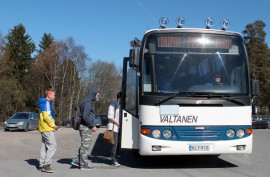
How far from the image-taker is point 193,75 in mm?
9430

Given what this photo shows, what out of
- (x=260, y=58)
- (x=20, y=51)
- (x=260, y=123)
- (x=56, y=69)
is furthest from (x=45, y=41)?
(x=260, y=123)

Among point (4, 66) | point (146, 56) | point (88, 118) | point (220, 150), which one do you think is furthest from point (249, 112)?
point (4, 66)

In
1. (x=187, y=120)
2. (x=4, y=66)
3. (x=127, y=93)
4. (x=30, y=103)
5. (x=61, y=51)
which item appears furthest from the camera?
(x=30, y=103)

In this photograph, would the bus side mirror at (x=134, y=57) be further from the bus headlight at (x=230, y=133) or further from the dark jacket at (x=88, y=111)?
the bus headlight at (x=230, y=133)

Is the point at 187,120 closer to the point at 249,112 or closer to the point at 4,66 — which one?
the point at 249,112

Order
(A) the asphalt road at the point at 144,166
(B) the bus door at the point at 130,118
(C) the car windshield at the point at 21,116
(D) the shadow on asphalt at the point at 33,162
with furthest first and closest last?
(C) the car windshield at the point at 21,116, (D) the shadow on asphalt at the point at 33,162, (B) the bus door at the point at 130,118, (A) the asphalt road at the point at 144,166

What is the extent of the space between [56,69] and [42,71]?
313 cm

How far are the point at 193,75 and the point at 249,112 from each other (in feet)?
5.10

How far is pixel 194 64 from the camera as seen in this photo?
9.52 metres

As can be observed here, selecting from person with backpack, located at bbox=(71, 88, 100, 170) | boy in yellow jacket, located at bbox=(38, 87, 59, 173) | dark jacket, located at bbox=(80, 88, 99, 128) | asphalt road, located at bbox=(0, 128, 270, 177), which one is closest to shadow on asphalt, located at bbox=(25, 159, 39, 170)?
asphalt road, located at bbox=(0, 128, 270, 177)

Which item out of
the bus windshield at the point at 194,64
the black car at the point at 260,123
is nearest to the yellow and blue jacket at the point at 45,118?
the bus windshield at the point at 194,64

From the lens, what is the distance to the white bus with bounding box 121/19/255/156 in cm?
916

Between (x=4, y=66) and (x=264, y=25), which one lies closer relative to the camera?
(x=4, y=66)

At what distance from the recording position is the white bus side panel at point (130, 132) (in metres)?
9.81
